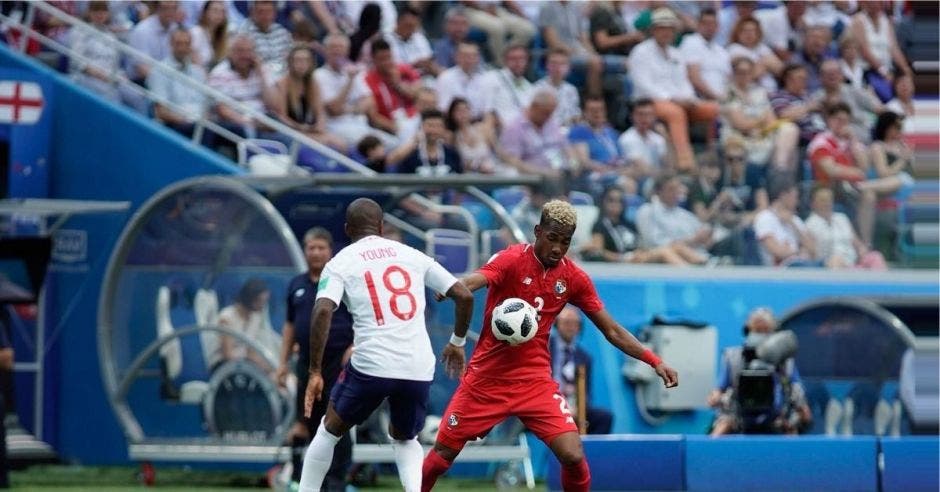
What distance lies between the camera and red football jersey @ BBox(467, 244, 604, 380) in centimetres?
1023

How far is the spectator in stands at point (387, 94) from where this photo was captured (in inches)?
699

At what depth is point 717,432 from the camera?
1544 cm

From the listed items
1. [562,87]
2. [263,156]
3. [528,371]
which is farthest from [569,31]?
[528,371]

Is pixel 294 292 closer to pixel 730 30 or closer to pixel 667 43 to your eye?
pixel 667 43

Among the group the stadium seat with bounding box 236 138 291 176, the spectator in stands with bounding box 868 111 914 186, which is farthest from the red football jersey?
the spectator in stands with bounding box 868 111 914 186

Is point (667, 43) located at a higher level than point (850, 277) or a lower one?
higher

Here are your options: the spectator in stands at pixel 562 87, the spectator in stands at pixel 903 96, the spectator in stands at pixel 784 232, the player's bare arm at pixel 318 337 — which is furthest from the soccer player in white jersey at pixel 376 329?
the spectator in stands at pixel 903 96

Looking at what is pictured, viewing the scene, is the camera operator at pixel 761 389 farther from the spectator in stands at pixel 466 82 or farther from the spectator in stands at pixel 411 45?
the spectator in stands at pixel 411 45

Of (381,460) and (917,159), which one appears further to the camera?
(917,159)

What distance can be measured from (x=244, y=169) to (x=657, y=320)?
3866mm

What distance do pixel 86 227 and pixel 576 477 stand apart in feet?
26.7

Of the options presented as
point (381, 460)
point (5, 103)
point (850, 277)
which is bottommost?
point (381, 460)

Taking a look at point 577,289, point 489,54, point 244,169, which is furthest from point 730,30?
point 577,289

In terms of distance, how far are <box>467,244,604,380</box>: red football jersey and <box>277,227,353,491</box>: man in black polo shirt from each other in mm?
1747
